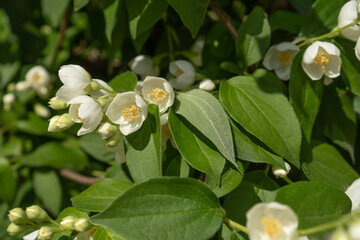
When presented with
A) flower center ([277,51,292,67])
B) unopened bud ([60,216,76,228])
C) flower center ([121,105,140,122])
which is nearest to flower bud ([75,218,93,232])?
unopened bud ([60,216,76,228])

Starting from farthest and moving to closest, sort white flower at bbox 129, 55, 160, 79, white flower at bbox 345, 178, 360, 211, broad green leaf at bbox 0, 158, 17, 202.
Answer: broad green leaf at bbox 0, 158, 17, 202 → white flower at bbox 129, 55, 160, 79 → white flower at bbox 345, 178, 360, 211

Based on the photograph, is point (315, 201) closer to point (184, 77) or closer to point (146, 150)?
point (146, 150)

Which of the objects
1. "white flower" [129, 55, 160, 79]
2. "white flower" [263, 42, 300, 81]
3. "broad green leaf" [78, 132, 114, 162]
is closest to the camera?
"white flower" [263, 42, 300, 81]

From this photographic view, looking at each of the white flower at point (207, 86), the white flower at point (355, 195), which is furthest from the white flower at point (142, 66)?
the white flower at point (355, 195)

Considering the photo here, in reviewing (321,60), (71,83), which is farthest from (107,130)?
(321,60)

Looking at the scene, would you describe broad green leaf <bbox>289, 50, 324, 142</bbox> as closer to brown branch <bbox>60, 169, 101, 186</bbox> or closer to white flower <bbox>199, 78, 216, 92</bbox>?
white flower <bbox>199, 78, 216, 92</bbox>

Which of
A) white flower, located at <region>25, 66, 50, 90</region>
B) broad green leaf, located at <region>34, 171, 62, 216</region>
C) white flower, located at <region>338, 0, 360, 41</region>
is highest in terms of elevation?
white flower, located at <region>338, 0, 360, 41</region>

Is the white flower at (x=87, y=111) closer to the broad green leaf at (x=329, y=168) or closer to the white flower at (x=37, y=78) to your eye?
the broad green leaf at (x=329, y=168)

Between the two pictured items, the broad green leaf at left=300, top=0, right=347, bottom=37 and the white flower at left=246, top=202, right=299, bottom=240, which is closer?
the white flower at left=246, top=202, right=299, bottom=240
